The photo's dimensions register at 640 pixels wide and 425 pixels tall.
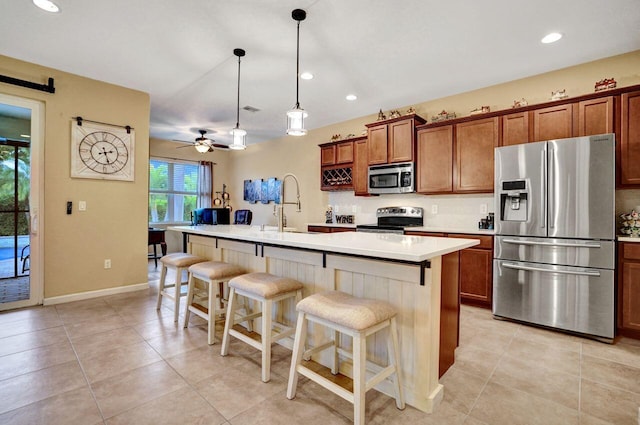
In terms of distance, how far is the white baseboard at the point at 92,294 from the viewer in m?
3.53

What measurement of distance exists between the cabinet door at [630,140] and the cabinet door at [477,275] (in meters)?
1.38

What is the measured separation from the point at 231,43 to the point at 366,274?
2574mm

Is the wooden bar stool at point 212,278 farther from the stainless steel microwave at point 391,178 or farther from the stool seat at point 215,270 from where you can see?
the stainless steel microwave at point 391,178

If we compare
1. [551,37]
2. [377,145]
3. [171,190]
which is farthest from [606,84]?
[171,190]

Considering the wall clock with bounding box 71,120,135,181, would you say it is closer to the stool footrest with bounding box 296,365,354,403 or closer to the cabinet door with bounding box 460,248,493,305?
the stool footrest with bounding box 296,365,354,403

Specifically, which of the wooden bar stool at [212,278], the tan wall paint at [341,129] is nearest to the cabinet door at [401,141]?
the tan wall paint at [341,129]

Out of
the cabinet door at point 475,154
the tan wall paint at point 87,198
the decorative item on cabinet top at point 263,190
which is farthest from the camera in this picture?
the decorative item on cabinet top at point 263,190

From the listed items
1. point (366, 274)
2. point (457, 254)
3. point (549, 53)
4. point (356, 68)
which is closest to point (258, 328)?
point (366, 274)

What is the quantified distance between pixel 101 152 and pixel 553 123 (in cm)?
533

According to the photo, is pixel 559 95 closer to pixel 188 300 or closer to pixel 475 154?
pixel 475 154

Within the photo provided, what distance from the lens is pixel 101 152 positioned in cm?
388

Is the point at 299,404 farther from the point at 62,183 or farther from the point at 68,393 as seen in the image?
the point at 62,183

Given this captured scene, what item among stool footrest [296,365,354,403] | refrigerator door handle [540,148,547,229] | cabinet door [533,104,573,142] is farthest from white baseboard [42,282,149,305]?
cabinet door [533,104,573,142]

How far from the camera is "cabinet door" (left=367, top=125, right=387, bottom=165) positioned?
4555 millimetres
